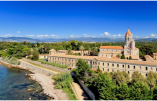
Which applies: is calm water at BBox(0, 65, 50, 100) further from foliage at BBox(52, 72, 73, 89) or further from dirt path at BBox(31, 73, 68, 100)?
foliage at BBox(52, 72, 73, 89)

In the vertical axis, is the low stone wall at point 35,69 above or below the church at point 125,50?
below

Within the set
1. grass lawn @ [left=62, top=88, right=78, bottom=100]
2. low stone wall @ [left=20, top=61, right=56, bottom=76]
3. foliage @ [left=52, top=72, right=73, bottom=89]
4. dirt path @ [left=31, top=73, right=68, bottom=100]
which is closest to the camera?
grass lawn @ [left=62, top=88, right=78, bottom=100]

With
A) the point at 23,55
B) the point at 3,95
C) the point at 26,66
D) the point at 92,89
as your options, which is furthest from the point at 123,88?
the point at 23,55

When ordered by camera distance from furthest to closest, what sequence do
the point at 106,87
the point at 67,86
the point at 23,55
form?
the point at 23,55 < the point at 67,86 < the point at 106,87

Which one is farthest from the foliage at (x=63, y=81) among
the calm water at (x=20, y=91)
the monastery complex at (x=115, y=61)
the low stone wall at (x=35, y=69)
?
the monastery complex at (x=115, y=61)

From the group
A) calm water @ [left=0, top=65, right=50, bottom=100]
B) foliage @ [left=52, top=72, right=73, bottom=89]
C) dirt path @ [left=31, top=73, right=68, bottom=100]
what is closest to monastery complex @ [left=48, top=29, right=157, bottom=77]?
foliage @ [left=52, top=72, right=73, bottom=89]

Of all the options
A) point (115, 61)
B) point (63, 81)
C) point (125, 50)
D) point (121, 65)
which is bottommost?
point (63, 81)

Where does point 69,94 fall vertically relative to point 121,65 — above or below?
below

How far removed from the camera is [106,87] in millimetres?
16750

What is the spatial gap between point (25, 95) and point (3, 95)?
445 centimetres

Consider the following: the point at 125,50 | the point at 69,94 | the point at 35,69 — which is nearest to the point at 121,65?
the point at 69,94

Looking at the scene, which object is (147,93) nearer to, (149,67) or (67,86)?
(149,67)

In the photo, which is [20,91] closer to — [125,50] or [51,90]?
[51,90]

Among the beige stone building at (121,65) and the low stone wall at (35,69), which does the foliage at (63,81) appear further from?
the beige stone building at (121,65)
